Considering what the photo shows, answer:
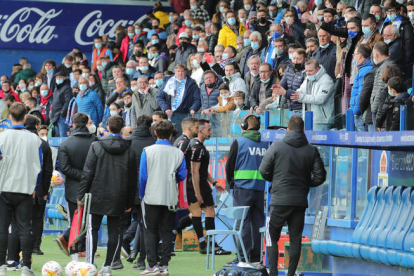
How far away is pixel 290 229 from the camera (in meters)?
9.95

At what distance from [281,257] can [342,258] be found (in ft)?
3.40

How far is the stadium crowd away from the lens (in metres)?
10.8

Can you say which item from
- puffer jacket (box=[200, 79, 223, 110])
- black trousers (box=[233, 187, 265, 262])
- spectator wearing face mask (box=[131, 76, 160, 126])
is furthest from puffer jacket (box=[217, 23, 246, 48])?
black trousers (box=[233, 187, 265, 262])

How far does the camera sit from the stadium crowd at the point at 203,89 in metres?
10.8

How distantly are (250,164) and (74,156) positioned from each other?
2.28 metres

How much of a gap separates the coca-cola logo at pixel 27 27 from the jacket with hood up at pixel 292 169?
→ 21.8 metres

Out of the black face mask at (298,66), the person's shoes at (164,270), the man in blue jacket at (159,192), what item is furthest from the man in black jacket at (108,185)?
the black face mask at (298,66)

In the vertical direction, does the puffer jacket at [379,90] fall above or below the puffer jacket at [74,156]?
above

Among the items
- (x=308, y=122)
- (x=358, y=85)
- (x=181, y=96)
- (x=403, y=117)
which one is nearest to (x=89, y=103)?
Answer: (x=181, y=96)

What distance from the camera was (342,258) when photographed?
10453 millimetres

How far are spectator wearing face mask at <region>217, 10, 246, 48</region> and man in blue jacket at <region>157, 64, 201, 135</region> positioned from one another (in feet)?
11.7

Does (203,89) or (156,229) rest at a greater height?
(203,89)

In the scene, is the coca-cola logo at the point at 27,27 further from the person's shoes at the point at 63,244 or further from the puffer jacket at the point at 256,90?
the person's shoes at the point at 63,244

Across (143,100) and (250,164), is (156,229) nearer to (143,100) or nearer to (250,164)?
(250,164)
